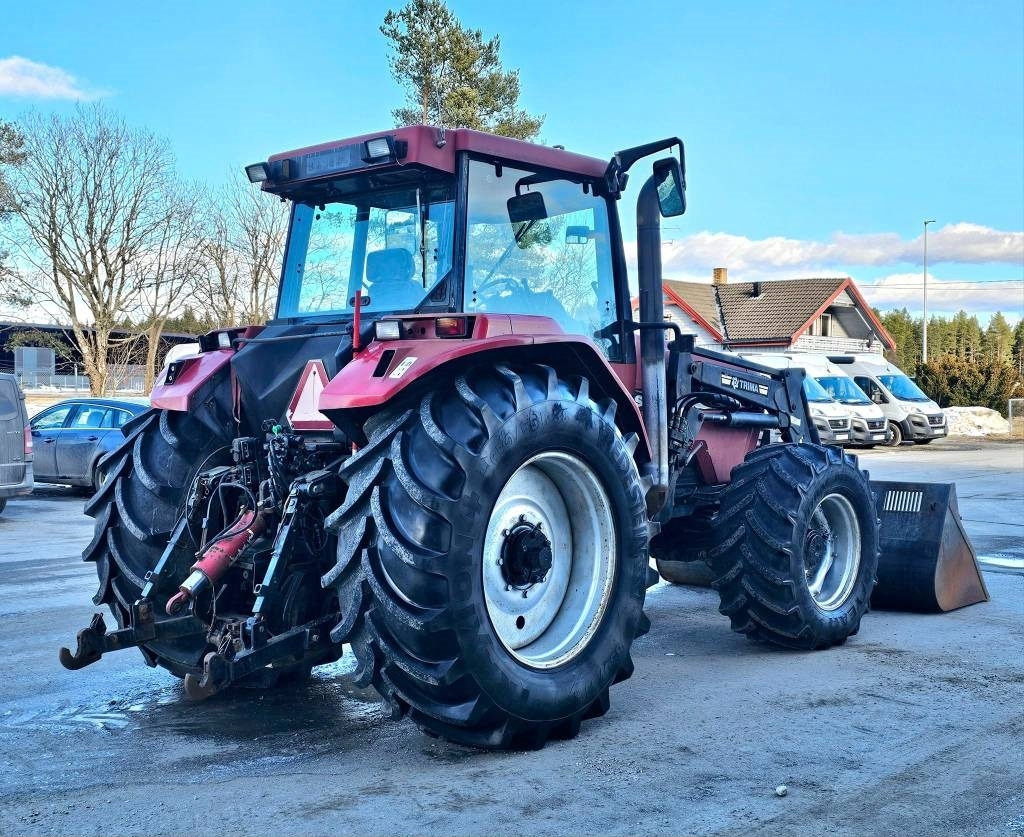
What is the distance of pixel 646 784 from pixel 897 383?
93.7ft

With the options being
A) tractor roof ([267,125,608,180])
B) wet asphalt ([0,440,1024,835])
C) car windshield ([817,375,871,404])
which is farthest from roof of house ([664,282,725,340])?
tractor roof ([267,125,608,180])

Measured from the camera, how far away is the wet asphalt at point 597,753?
3926 mm

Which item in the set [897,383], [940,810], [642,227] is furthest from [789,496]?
[897,383]

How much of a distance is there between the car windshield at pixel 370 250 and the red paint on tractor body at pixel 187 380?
17.6 inches

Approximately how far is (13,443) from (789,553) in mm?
10702

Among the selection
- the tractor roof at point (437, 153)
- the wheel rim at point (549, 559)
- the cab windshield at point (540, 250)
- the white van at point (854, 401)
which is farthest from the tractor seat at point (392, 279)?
the white van at point (854, 401)

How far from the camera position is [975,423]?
1406 inches

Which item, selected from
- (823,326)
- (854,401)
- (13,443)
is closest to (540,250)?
(13,443)

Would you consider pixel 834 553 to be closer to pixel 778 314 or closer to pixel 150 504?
pixel 150 504

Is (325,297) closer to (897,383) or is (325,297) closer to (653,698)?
(653,698)

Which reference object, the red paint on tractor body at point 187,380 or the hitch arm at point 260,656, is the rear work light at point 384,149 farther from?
the hitch arm at point 260,656

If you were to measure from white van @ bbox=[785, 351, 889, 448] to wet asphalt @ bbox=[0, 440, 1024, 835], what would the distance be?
21.8m

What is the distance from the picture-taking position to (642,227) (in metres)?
6.06

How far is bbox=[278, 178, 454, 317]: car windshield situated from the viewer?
5.23 metres
